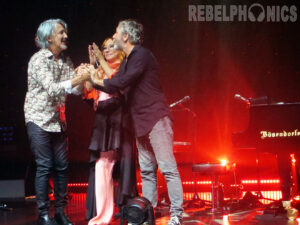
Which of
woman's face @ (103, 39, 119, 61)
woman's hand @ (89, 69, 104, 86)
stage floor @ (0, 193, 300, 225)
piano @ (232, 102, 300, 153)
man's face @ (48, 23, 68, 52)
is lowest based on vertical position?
stage floor @ (0, 193, 300, 225)

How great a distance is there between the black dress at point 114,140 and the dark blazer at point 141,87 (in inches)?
7.1

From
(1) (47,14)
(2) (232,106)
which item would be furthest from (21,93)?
(2) (232,106)

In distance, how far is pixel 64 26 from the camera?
3.71 metres

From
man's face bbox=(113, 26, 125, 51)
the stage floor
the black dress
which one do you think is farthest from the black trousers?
man's face bbox=(113, 26, 125, 51)

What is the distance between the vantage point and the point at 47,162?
3.49 meters

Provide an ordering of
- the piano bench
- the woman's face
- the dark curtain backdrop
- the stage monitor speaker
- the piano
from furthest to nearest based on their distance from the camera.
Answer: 1. the dark curtain backdrop
2. the stage monitor speaker
3. the piano bench
4. the piano
5. the woman's face

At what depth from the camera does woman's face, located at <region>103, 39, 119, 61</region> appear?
3626mm

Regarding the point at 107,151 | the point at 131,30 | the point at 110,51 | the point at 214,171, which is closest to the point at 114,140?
the point at 107,151

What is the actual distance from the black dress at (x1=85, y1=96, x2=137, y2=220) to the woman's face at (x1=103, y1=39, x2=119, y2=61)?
0.36 metres

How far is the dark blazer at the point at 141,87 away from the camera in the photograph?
325cm

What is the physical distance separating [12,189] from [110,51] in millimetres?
3644

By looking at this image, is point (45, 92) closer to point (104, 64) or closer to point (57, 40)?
point (57, 40)

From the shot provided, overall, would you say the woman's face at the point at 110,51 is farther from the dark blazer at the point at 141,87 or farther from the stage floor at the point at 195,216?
the stage floor at the point at 195,216

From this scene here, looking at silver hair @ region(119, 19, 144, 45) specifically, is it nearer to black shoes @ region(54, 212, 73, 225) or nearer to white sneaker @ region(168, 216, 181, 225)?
white sneaker @ region(168, 216, 181, 225)
